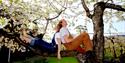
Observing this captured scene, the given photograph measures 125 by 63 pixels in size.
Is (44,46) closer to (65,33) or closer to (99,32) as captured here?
(65,33)

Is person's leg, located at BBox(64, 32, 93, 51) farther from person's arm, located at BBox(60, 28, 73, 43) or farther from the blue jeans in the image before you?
the blue jeans

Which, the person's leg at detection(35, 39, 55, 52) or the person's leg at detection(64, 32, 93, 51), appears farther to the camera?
the person's leg at detection(64, 32, 93, 51)

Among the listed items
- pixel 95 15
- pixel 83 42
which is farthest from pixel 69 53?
pixel 95 15

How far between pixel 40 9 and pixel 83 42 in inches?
257

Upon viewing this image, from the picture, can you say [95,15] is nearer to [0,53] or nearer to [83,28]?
[83,28]

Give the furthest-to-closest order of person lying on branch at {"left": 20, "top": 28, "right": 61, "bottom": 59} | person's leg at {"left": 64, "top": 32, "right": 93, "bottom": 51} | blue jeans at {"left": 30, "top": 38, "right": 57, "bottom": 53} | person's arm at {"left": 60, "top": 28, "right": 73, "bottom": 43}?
person's arm at {"left": 60, "top": 28, "right": 73, "bottom": 43} < person's leg at {"left": 64, "top": 32, "right": 93, "bottom": 51} < blue jeans at {"left": 30, "top": 38, "right": 57, "bottom": 53} < person lying on branch at {"left": 20, "top": 28, "right": 61, "bottom": 59}

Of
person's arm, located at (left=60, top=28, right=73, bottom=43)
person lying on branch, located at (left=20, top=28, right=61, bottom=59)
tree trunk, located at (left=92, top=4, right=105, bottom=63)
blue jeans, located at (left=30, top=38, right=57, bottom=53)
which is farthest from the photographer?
tree trunk, located at (left=92, top=4, right=105, bottom=63)

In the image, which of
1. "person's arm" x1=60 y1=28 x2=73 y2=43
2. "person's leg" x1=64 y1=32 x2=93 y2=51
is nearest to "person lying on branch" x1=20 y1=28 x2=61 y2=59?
"person's arm" x1=60 y1=28 x2=73 y2=43

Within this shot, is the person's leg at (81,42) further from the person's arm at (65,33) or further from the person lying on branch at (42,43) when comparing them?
the person lying on branch at (42,43)

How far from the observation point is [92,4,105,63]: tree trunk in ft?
30.2

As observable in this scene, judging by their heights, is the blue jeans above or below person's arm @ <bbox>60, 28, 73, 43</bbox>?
below

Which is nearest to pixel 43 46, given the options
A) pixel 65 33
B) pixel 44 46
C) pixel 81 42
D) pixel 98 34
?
pixel 44 46

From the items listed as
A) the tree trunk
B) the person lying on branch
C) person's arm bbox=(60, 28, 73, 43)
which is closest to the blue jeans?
the person lying on branch

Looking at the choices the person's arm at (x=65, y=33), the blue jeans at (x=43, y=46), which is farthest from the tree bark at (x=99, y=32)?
the blue jeans at (x=43, y=46)
